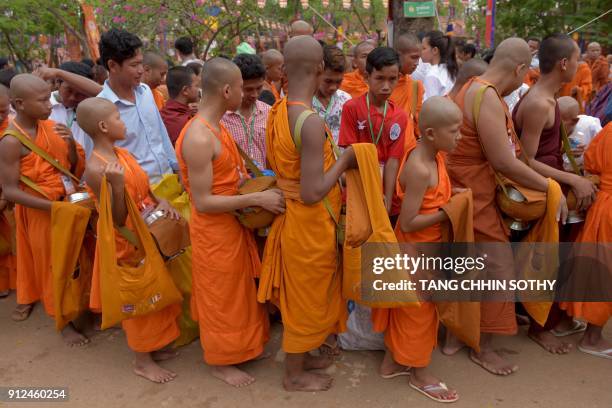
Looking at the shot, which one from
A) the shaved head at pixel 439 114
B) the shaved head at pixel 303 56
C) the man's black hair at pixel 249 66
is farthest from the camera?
the man's black hair at pixel 249 66

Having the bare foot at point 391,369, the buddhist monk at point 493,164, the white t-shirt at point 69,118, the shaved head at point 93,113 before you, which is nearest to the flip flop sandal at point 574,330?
the buddhist monk at point 493,164

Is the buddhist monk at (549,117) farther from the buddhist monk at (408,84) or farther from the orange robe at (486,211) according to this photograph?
the buddhist monk at (408,84)

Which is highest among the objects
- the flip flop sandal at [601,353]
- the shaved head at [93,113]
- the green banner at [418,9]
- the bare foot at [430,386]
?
the green banner at [418,9]

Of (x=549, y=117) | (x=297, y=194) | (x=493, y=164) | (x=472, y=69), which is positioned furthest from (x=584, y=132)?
(x=297, y=194)

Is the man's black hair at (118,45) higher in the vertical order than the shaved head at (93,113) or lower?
higher

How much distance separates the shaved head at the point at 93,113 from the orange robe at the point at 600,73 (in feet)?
29.5

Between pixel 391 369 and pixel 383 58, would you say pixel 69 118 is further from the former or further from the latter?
pixel 391 369

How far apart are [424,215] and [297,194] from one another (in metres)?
0.76

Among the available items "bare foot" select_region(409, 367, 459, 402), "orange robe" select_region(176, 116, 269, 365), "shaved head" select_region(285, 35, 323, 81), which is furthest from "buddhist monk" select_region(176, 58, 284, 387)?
"bare foot" select_region(409, 367, 459, 402)

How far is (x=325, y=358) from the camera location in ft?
10.8

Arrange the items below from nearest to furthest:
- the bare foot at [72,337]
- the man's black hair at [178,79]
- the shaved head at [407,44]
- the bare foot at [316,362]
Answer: the bare foot at [316,362] < the bare foot at [72,337] < the man's black hair at [178,79] < the shaved head at [407,44]

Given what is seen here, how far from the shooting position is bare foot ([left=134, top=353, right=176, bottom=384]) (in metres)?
3.17

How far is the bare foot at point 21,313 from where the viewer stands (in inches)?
159

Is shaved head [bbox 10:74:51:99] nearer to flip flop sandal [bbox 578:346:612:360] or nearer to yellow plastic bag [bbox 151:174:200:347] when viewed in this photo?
yellow plastic bag [bbox 151:174:200:347]
